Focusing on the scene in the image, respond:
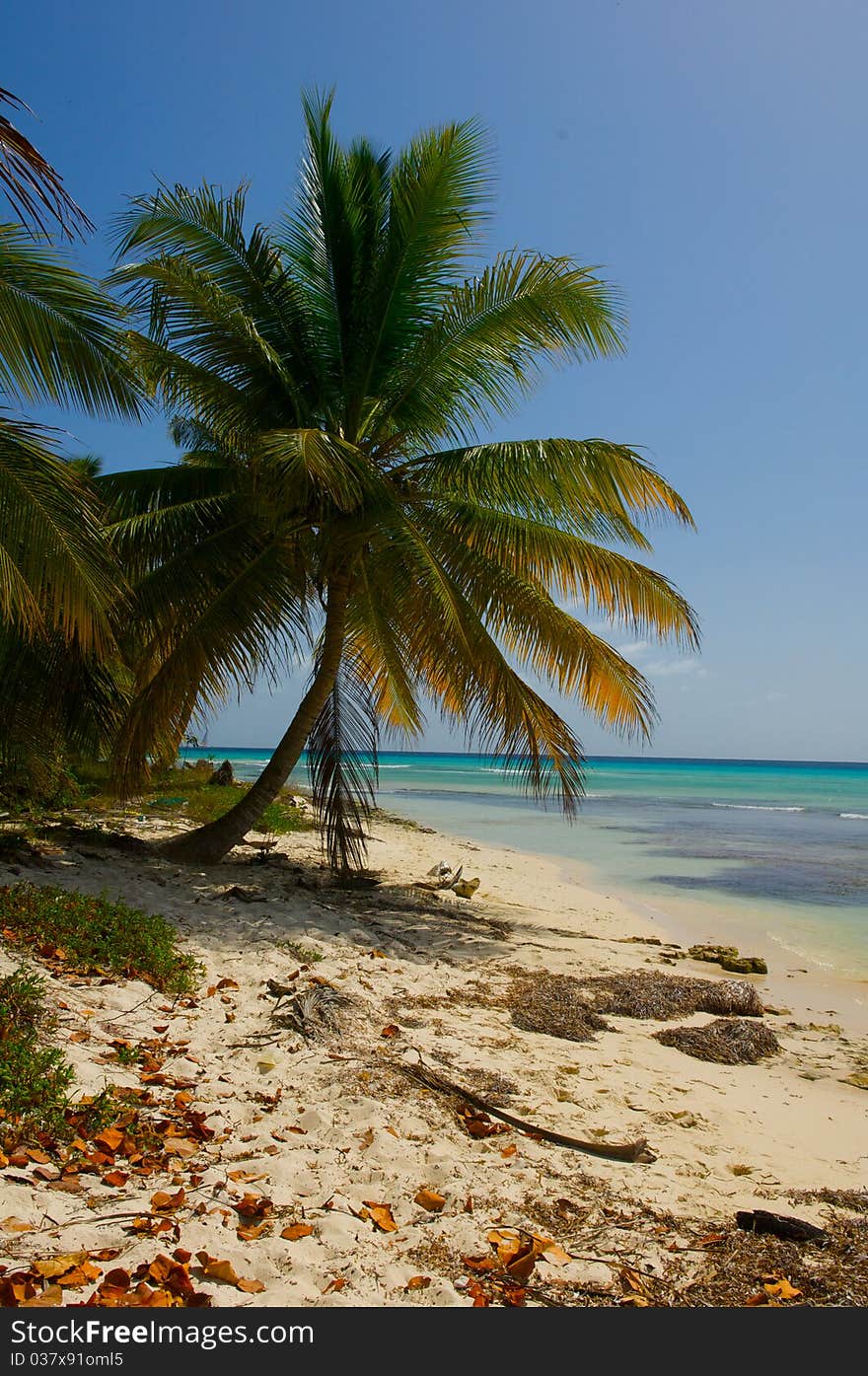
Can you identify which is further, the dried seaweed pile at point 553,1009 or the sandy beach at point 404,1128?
the dried seaweed pile at point 553,1009

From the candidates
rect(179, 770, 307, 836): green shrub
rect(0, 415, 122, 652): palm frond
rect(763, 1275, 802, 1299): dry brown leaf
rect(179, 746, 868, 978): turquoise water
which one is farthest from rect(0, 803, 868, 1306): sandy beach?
rect(179, 770, 307, 836): green shrub

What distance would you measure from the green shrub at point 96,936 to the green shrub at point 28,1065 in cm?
82

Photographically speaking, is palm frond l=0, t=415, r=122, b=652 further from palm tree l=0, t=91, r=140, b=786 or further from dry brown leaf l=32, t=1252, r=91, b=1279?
dry brown leaf l=32, t=1252, r=91, b=1279

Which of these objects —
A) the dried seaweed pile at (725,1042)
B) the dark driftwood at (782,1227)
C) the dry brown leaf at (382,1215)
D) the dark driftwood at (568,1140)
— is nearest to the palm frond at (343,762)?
the dried seaweed pile at (725,1042)

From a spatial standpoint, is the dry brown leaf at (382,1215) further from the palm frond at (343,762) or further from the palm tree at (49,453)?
the palm frond at (343,762)

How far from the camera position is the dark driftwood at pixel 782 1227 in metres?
3.02

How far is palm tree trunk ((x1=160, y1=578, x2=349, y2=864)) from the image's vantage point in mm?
9250

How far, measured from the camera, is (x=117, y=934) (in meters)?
5.46

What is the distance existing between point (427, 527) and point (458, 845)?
10514 millimetres

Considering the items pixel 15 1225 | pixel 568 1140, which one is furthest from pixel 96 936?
pixel 568 1140

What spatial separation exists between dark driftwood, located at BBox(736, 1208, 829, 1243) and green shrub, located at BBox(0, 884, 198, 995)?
3.32 metres

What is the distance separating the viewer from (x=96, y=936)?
5.41 m

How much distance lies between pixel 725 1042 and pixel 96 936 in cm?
433

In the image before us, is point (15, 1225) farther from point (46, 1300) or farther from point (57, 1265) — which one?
point (46, 1300)
